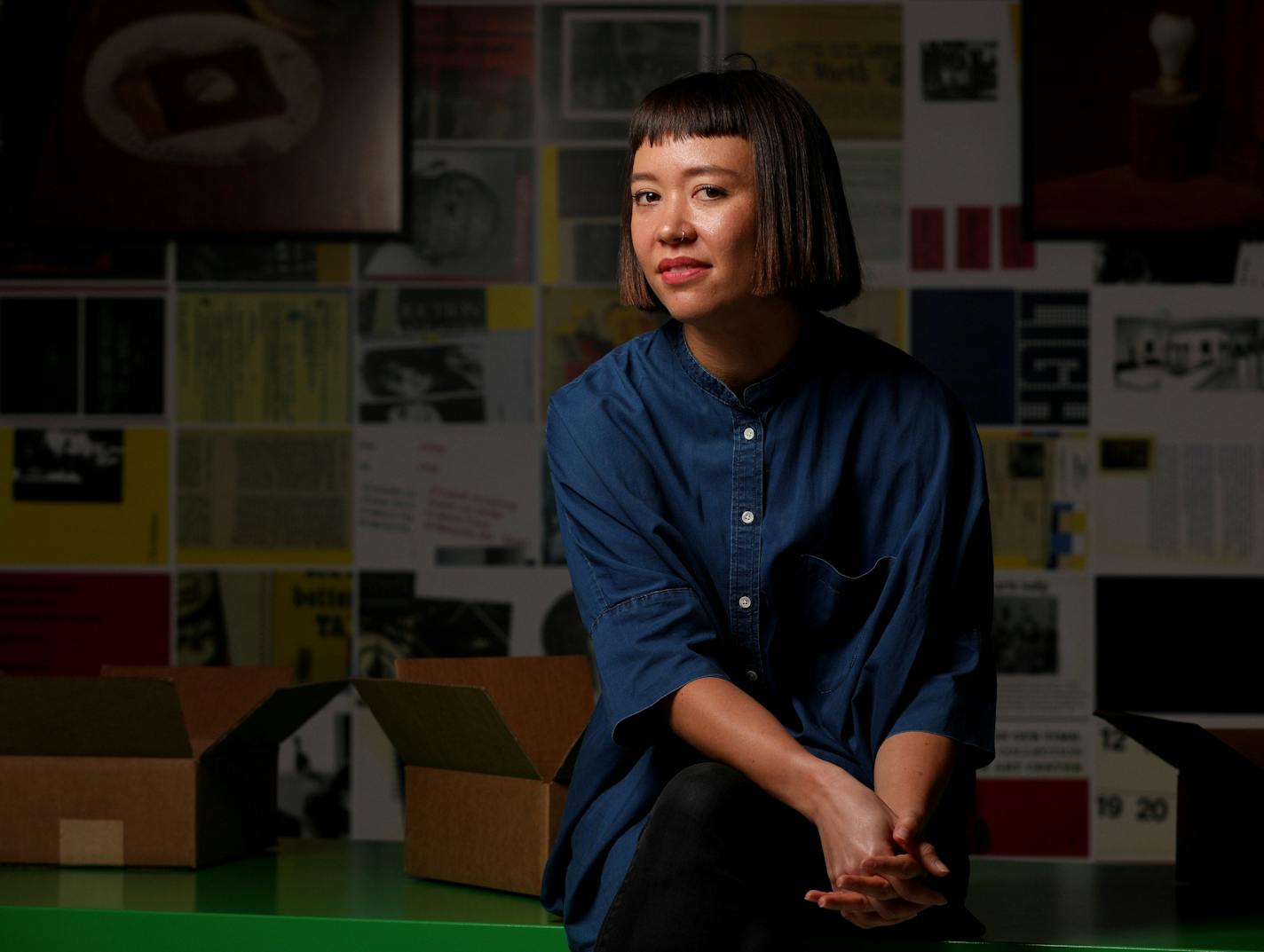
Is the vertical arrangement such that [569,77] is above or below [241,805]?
above

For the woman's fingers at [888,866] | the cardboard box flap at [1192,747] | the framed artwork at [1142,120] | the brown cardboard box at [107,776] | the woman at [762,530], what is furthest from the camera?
the framed artwork at [1142,120]

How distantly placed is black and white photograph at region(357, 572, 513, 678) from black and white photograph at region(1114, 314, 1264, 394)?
1.06 metres

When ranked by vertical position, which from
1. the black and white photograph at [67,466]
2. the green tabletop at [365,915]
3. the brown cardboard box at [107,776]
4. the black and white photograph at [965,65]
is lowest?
the green tabletop at [365,915]

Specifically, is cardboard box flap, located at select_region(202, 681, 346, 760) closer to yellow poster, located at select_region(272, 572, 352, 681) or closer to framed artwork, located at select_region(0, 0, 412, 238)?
yellow poster, located at select_region(272, 572, 352, 681)

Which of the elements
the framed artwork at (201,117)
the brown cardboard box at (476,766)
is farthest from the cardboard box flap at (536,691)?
the framed artwork at (201,117)

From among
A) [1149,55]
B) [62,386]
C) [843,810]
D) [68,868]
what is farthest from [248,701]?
[1149,55]

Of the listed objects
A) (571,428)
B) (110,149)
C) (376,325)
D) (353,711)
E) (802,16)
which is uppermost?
(802,16)

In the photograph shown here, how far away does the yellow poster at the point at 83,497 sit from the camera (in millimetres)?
2363

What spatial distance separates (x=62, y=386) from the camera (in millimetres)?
2373

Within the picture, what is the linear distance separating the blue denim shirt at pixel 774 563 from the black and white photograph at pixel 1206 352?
124cm

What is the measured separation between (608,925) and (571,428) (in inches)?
15.5

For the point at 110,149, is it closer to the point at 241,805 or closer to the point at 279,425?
the point at 279,425

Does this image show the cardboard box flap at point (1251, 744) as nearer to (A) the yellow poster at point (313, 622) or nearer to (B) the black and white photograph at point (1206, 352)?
(B) the black and white photograph at point (1206, 352)

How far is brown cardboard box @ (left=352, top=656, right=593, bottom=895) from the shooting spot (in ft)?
4.22
